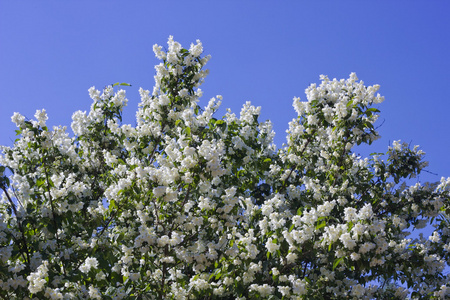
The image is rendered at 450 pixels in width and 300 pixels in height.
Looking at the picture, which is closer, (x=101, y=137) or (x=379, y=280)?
(x=379, y=280)

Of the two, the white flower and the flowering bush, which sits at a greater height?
the flowering bush

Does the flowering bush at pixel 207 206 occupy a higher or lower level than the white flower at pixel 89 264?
higher

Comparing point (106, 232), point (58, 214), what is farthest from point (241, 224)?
point (58, 214)

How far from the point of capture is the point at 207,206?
6086 mm

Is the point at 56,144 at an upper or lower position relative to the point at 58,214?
upper

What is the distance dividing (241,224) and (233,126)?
155cm

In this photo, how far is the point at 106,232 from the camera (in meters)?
6.57

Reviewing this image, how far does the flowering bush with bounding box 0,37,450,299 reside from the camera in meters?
5.61

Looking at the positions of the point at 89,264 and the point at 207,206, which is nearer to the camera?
the point at 89,264

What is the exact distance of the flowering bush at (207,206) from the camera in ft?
18.4

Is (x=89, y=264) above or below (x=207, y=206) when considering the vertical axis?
below

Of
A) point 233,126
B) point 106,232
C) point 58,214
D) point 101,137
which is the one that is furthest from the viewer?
point 101,137

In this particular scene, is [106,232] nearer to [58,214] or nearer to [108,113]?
[58,214]

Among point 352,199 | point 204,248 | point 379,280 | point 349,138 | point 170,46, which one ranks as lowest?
point 204,248
